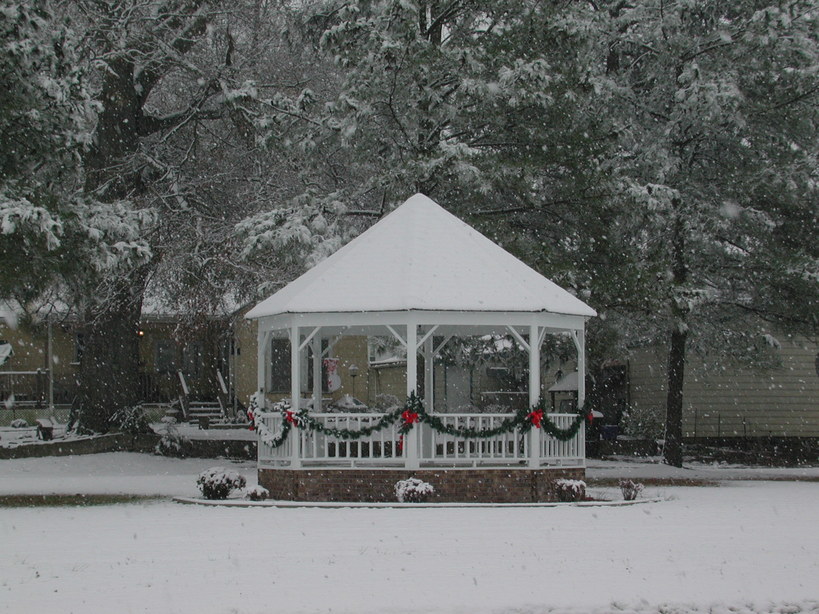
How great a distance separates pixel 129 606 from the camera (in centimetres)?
942

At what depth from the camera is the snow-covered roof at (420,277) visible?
18094 millimetres

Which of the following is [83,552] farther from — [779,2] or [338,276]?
[779,2]

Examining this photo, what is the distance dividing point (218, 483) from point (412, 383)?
3535mm

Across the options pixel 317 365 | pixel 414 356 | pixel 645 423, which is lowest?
pixel 645 423

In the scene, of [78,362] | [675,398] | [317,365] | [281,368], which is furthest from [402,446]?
[78,362]

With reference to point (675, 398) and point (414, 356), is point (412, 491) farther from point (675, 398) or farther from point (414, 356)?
point (675, 398)

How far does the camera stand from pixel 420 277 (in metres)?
18.6

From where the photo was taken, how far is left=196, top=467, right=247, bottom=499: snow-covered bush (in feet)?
60.3

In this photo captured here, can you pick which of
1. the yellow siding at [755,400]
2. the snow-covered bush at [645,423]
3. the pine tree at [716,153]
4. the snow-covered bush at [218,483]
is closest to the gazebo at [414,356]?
the snow-covered bush at [218,483]

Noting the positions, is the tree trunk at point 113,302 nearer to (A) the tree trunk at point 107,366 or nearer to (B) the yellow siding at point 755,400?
(A) the tree trunk at point 107,366

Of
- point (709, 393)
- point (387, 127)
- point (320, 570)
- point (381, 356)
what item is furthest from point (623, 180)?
point (381, 356)

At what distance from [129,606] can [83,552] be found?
128 inches

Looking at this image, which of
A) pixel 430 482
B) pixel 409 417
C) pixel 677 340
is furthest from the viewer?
pixel 677 340

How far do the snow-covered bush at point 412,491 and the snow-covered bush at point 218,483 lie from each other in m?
2.74
